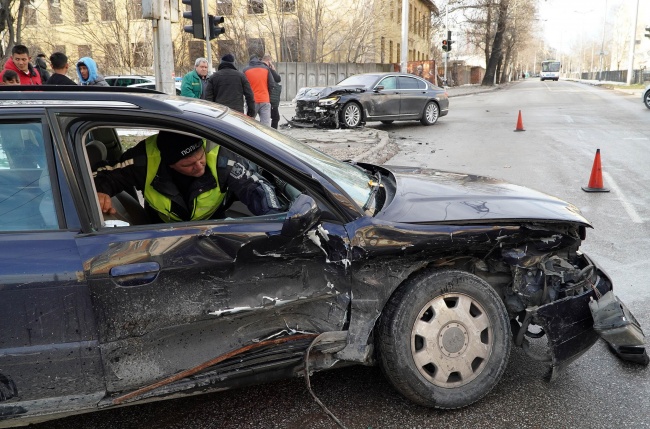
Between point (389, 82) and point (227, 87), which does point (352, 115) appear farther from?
point (227, 87)

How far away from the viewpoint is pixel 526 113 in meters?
21.0

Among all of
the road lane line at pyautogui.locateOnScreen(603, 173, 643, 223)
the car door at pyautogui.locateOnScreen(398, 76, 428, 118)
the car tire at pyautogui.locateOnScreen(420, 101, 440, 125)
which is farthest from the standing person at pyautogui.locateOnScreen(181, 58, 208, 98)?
the car tire at pyautogui.locateOnScreen(420, 101, 440, 125)

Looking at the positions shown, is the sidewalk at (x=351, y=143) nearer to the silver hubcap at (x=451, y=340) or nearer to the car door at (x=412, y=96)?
the car door at (x=412, y=96)

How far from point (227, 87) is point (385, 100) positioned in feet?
23.8

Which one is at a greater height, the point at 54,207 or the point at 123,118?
the point at 123,118

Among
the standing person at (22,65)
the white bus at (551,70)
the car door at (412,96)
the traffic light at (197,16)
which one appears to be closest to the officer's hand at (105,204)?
the standing person at (22,65)

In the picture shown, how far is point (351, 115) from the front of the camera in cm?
1530

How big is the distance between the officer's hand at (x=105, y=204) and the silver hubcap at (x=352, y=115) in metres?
12.7

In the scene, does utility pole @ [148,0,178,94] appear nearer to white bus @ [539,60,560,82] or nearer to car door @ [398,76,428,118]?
car door @ [398,76,428,118]

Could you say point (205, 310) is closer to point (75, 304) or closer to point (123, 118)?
point (75, 304)

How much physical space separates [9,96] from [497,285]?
2.55 metres

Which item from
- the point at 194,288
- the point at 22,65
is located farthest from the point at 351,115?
the point at 194,288

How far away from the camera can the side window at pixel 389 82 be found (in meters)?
15.9

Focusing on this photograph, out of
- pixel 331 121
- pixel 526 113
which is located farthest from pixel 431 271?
pixel 526 113
